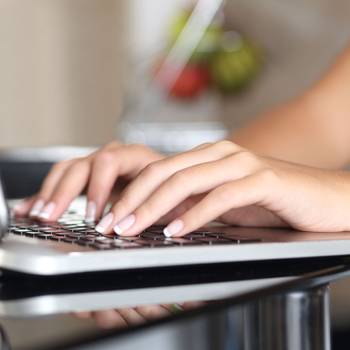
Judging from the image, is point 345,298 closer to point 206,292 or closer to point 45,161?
point 206,292

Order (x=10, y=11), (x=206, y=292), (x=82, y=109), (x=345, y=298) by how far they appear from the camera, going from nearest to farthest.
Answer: (x=206, y=292) → (x=345, y=298) → (x=10, y=11) → (x=82, y=109)

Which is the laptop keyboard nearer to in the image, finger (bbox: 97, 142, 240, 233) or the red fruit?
finger (bbox: 97, 142, 240, 233)

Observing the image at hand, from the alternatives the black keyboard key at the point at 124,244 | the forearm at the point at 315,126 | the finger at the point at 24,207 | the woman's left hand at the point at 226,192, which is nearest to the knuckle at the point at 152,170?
the woman's left hand at the point at 226,192

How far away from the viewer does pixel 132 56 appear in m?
3.69

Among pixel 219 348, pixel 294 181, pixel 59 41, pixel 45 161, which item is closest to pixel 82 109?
pixel 59 41

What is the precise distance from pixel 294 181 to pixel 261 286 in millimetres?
210

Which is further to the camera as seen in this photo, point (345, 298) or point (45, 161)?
point (45, 161)

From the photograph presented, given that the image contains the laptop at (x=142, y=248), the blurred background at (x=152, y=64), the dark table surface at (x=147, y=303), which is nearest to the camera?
the dark table surface at (x=147, y=303)

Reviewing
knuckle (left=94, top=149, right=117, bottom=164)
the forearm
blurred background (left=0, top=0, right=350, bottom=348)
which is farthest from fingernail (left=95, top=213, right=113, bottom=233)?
blurred background (left=0, top=0, right=350, bottom=348)

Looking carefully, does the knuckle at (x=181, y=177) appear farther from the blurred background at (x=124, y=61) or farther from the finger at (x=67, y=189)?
the blurred background at (x=124, y=61)

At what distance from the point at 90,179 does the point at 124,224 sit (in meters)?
0.24

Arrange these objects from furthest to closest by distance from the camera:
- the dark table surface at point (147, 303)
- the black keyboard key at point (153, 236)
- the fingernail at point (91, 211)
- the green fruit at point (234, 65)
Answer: the green fruit at point (234, 65) → the fingernail at point (91, 211) → the black keyboard key at point (153, 236) → the dark table surface at point (147, 303)

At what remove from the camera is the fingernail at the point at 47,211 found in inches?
30.9

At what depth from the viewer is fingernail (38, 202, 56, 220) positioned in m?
0.78
